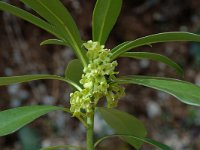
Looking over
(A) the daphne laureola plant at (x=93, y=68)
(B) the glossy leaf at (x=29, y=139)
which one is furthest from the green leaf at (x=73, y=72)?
(B) the glossy leaf at (x=29, y=139)

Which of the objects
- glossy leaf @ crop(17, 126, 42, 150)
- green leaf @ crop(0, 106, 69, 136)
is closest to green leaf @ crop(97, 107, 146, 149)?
green leaf @ crop(0, 106, 69, 136)

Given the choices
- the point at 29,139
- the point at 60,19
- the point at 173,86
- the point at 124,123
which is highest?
the point at 60,19

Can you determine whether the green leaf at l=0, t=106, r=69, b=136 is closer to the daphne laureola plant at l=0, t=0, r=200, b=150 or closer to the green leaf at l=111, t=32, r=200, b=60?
the daphne laureola plant at l=0, t=0, r=200, b=150

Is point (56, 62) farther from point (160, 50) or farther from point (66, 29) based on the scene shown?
point (66, 29)

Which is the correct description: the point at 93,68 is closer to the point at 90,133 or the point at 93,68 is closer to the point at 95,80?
the point at 95,80

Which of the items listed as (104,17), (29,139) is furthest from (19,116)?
(29,139)

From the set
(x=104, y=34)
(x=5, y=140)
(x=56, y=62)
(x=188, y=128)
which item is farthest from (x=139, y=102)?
(x=104, y=34)
